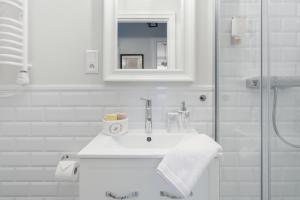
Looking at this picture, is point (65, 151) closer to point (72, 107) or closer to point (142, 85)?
point (72, 107)

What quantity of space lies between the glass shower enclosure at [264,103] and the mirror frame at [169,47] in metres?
0.22

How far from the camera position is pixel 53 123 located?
141 centimetres

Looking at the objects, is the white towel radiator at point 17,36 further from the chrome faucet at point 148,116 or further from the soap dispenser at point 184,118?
the soap dispenser at point 184,118

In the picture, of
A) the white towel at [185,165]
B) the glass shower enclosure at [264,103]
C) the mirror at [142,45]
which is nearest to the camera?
the white towel at [185,165]

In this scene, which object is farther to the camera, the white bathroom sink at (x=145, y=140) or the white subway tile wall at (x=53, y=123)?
the white subway tile wall at (x=53, y=123)

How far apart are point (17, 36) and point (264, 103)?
1.22m

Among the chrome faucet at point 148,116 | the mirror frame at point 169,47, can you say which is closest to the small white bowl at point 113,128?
the chrome faucet at point 148,116

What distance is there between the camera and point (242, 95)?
1.26 meters

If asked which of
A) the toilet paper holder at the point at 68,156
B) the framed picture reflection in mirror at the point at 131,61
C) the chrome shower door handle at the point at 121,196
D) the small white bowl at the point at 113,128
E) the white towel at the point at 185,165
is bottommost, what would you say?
the chrome shower door handle at the point at 121,196

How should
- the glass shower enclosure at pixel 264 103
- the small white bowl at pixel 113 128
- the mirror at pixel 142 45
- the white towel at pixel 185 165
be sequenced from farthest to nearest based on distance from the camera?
the mirror at pixel 142 45
the small white bowl at pixel 113 128
the glass shower enclosure at pixel 264 103
the white towel at pixel 185 165

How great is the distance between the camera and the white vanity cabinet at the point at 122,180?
922mm

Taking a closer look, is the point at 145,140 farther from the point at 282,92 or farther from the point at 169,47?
the point at 282,92

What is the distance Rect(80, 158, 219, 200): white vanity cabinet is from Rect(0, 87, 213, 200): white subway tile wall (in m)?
0.48

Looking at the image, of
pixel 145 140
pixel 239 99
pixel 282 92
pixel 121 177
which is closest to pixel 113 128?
pixel 145 140
